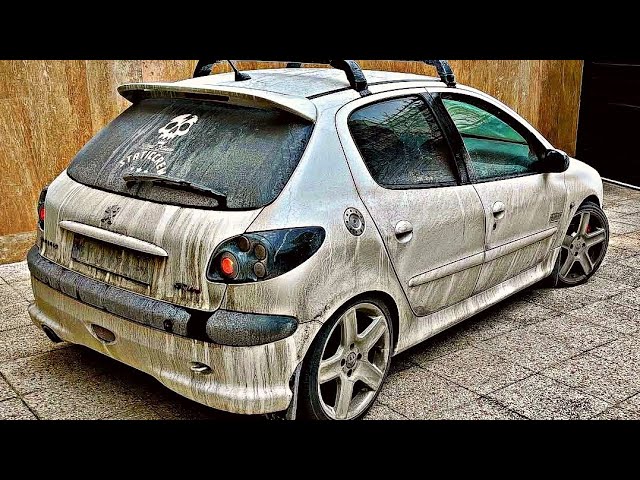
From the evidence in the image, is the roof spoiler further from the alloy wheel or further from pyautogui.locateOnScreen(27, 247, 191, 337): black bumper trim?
the alloy wheel

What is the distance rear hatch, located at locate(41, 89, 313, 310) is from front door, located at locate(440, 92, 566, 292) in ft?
4.51

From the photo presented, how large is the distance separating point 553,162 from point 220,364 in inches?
111

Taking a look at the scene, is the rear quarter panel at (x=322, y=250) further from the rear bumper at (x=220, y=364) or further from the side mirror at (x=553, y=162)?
the side mirror at (x=553, y=162)

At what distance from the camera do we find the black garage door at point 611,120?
9578mm

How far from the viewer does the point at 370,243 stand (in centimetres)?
338

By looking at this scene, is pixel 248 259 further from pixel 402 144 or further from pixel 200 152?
pixel 402 144

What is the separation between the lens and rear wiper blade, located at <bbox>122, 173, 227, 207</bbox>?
3.06 m

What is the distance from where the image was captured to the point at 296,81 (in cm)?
376

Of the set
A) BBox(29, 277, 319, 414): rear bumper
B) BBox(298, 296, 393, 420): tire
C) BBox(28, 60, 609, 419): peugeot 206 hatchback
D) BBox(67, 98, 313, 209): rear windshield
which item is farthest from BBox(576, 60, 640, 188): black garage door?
BBox(29, 277, 319, 414): rear bumper

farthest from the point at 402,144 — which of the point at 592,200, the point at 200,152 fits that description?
the point at 592,200

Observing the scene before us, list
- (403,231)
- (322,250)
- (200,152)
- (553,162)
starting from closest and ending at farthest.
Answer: (322,250)
(200,152)
(403,231)
(553,162)

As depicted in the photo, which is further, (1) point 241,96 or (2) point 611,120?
(2) point 611,120

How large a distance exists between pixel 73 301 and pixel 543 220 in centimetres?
306
